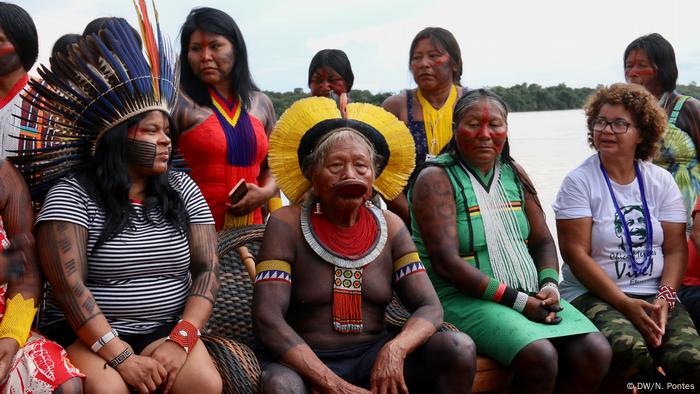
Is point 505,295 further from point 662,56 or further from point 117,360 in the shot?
point 662,56

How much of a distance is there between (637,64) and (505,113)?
1.68m

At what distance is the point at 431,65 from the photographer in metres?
5.09

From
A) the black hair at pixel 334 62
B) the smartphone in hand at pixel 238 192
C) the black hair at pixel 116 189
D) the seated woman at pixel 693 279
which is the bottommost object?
the seated woman at pixel 693 279

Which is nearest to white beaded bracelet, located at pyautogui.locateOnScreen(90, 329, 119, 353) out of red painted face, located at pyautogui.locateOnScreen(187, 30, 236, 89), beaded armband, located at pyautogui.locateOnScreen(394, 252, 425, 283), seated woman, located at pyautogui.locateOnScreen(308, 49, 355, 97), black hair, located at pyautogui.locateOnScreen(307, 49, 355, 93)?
beaded armband, located at pyautogui.locateOnScreen(394, 252, 425, 283)

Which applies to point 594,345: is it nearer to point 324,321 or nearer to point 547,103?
point 324,321

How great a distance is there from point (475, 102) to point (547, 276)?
956mm

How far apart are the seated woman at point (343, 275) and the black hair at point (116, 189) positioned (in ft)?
1.51

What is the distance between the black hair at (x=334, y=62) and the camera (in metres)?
5.59

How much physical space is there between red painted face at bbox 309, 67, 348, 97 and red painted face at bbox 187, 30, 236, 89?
1237 millimetres

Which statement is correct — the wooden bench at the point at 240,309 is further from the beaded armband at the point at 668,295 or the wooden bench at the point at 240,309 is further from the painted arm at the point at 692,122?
the painted arm at the point at 692,122

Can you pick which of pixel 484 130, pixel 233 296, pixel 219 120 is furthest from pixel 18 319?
pixel 484 130

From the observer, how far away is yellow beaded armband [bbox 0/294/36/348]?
294 cm

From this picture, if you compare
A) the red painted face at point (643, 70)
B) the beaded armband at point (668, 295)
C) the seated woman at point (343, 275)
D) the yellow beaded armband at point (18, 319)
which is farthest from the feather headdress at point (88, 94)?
the red painted face at point (643, 70)

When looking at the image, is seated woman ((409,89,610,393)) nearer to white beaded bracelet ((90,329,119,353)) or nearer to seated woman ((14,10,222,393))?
seated woman ((14,10,222,393))
